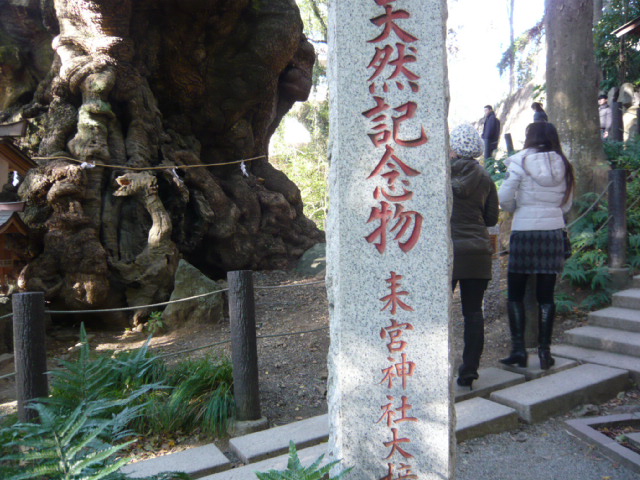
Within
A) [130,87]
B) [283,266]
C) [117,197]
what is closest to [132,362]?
[117,197]

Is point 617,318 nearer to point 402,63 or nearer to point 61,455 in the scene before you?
point 402,63

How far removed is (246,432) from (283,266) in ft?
20.3

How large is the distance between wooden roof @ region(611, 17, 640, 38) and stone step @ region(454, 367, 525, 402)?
9554mm

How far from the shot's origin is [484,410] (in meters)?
3.11

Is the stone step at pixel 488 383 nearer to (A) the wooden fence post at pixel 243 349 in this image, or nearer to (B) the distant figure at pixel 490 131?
(A) the wooden fence post at pixel 243 349

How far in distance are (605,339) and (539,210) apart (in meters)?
1.48

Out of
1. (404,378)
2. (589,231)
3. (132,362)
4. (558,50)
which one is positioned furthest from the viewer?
→ (558,50)

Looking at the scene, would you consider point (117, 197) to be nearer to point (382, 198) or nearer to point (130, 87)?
point (130, 87)

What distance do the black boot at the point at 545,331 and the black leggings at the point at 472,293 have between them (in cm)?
62

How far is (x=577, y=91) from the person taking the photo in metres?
5.91

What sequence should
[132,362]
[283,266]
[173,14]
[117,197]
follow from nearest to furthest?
[132,362]
[117,197]
[173,14]
[283,266]

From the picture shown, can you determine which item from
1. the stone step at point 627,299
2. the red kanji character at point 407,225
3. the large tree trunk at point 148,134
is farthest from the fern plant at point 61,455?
the large tree trunk at point 148,134

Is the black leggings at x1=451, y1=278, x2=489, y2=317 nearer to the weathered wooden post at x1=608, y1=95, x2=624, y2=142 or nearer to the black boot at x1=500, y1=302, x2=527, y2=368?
the black boot at x1=500, y1=302, x2=527, y2=368

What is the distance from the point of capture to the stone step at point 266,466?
8.33 ft
